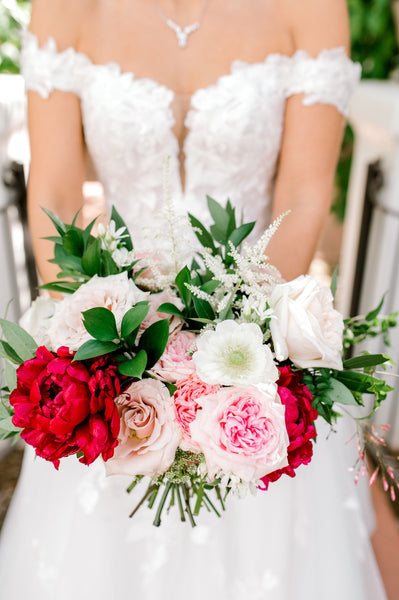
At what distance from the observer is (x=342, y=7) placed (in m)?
1.27

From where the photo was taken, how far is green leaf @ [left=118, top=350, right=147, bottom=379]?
0.59 meters

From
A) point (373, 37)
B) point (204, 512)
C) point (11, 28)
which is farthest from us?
point (373, 37)

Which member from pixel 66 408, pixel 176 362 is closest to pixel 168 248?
pixel 176 362

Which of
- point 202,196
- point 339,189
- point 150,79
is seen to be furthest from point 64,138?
point 339,189

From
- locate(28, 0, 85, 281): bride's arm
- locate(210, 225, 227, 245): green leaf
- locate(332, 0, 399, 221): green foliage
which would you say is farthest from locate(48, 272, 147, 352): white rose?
locate(332, 0, 399, 221): green foliage

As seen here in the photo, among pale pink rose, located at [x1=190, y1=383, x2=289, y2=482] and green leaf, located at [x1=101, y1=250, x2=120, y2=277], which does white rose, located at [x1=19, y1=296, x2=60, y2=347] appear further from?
pale pink rose, located at [x1=190, y1=383, x2=289, y2=482]

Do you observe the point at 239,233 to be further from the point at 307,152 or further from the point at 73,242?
the point at 307,152

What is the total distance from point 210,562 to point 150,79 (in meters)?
1.12

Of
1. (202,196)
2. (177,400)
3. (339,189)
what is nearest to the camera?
(177,400)

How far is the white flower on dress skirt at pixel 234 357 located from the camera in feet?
1.87

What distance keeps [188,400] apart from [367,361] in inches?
10.9

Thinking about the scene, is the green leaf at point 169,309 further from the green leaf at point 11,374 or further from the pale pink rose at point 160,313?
the green leaf at point 11,374

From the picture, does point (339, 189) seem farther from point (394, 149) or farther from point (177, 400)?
point (177, 400)

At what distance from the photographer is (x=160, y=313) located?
2.29 feet
